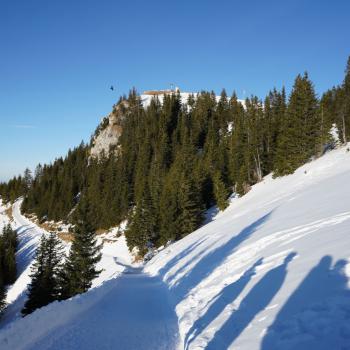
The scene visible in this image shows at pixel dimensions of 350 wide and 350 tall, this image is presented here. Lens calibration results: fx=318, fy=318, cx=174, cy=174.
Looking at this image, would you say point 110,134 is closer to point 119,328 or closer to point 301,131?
point 301,131

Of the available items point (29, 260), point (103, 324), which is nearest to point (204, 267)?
point (103, 324)

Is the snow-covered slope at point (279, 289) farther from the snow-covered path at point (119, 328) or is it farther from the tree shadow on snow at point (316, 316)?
the snow-covered path at point (119, 328)

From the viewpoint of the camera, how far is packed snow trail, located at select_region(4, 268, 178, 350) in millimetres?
8945

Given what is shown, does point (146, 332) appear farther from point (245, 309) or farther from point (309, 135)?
point (309, 135)

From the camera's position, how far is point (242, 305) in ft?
30.2

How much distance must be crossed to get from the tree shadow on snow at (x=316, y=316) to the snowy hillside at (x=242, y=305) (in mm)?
20

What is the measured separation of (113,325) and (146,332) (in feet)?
4.02

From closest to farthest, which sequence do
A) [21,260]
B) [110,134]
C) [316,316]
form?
1. [316,316]
2. [21,260]
3. [110,134]

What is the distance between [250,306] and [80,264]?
22906mm

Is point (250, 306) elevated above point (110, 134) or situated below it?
below

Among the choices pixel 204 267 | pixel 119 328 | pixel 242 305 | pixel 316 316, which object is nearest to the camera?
pixel 316 316

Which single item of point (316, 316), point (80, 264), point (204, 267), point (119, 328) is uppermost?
point (316, 316)

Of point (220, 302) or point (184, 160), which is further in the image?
point (184, 160)

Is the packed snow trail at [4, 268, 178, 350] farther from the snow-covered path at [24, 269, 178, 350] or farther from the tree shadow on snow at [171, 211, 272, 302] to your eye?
the tree shadow on snow at [171, 211, 272, 302]
